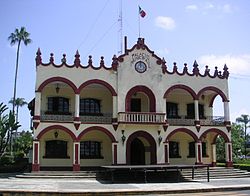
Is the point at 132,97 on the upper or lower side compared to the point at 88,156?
upper

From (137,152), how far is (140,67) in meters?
7.85

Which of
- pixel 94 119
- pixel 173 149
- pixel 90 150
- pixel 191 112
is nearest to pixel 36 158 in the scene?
pixel 90 150

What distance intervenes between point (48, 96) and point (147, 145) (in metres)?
9.89

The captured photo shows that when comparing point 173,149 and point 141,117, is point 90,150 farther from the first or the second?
point 173,149

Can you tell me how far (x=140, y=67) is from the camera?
30797mm

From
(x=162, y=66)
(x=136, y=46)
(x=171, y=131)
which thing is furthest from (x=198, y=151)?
(x=136, y=46)

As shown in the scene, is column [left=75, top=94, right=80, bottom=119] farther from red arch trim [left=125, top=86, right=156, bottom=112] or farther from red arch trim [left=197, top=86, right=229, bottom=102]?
red arch trim [left=197, top=86, right=229, bottom=102]

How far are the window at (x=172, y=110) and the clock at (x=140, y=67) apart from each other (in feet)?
15.9

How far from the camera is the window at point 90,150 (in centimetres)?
3039

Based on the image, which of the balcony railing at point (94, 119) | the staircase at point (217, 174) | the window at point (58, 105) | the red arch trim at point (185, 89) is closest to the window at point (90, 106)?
the window at point (58, 105)

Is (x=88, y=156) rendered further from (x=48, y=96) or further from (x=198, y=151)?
(x=198, y=151)

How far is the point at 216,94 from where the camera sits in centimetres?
3441

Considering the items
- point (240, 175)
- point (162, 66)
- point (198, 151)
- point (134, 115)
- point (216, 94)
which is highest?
point (162, 66)

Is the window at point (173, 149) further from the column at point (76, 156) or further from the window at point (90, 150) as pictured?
the column at point (76, 156)
